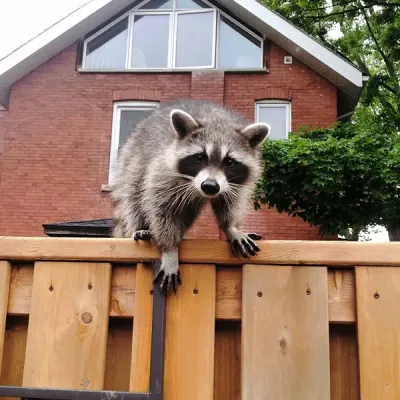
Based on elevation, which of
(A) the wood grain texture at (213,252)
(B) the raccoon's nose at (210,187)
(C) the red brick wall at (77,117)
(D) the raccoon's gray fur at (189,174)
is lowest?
(A) the wood grain texture at (213,252)

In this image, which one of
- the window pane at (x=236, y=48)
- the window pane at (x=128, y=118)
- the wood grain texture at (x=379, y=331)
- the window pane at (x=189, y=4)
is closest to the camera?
the wood grain texture at (x=379, y=331)

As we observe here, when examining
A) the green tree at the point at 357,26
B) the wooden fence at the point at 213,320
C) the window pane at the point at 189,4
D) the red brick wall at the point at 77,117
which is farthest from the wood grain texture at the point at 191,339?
the green tree at the point at 357,26

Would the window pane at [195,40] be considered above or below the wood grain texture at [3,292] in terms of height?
above

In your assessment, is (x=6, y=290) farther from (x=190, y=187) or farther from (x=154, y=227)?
(x=190, y=187)

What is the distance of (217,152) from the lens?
2.73m

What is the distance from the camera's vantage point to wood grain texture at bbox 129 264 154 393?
1.75 m

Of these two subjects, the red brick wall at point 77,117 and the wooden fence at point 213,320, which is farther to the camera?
the red brick wall at point 77,117

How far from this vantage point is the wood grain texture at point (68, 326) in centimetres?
180

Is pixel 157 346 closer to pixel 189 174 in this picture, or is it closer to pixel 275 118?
pixel 189 174

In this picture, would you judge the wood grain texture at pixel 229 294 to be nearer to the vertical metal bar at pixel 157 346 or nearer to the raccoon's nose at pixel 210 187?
the vertical metal bar at pixel 157 346

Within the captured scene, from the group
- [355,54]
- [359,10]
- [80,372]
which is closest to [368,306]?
[80,372]

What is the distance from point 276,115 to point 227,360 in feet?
29.8

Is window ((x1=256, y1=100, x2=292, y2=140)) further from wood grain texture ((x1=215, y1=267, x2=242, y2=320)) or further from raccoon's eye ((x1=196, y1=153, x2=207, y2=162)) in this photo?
wood grain texture ((x1=215, y1=267, x2=242, y2=320))

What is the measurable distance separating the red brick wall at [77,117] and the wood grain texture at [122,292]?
8453mm
